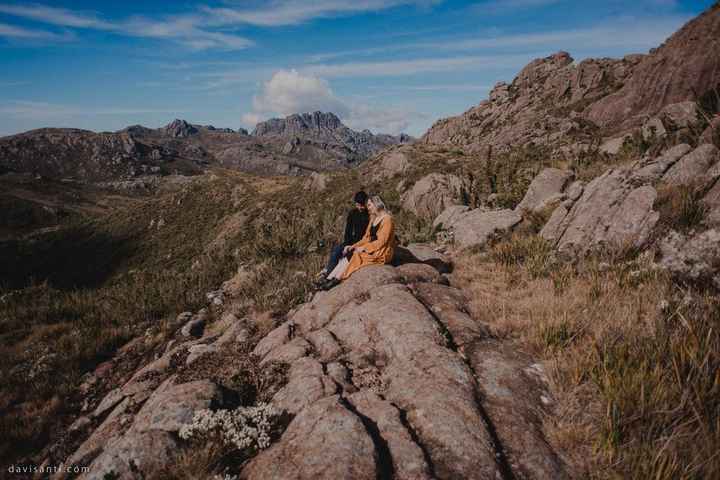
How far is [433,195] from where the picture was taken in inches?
970

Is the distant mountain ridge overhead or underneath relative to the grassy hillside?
overhead

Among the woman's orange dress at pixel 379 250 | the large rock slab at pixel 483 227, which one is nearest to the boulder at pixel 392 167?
the large rock slab at pixel 483 227

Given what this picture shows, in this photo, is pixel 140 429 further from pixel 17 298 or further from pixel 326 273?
pixel 17 298

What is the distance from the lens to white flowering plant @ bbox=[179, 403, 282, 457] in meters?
3.15

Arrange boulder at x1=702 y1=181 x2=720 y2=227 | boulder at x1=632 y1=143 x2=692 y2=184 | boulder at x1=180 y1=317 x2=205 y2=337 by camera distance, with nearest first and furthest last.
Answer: boulder at x1=702 y1=181 x2=720 y2=227
boulder at x1=632 y1=143 x2=692 y2=184
boulder at x1=180 y1=317 x2=205 y2=337

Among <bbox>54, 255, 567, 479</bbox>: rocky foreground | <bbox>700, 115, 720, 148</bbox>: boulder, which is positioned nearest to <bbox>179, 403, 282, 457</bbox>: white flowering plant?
<bbox>54, 255, 567, 479</bbox>: rocky foreground

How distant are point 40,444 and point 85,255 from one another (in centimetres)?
7185

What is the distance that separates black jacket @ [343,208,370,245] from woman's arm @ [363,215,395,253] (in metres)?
1.32

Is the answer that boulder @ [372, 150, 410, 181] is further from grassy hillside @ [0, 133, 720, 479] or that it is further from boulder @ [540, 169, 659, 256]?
boulder @ [540, 169, 659, 256]

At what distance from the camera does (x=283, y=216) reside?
134 feet

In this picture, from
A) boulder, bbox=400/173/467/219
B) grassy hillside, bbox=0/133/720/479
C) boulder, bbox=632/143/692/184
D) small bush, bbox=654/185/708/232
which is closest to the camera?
grassy hillside, bbox=0/133/720/479

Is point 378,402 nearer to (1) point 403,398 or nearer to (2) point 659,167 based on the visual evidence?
(1) point 403,398

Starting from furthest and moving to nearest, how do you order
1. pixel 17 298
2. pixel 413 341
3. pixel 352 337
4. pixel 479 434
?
pixel 17 298 → pixel 352 337 → pixel 413 341 → pixel 479 434

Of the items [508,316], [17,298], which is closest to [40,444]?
[508,316]
